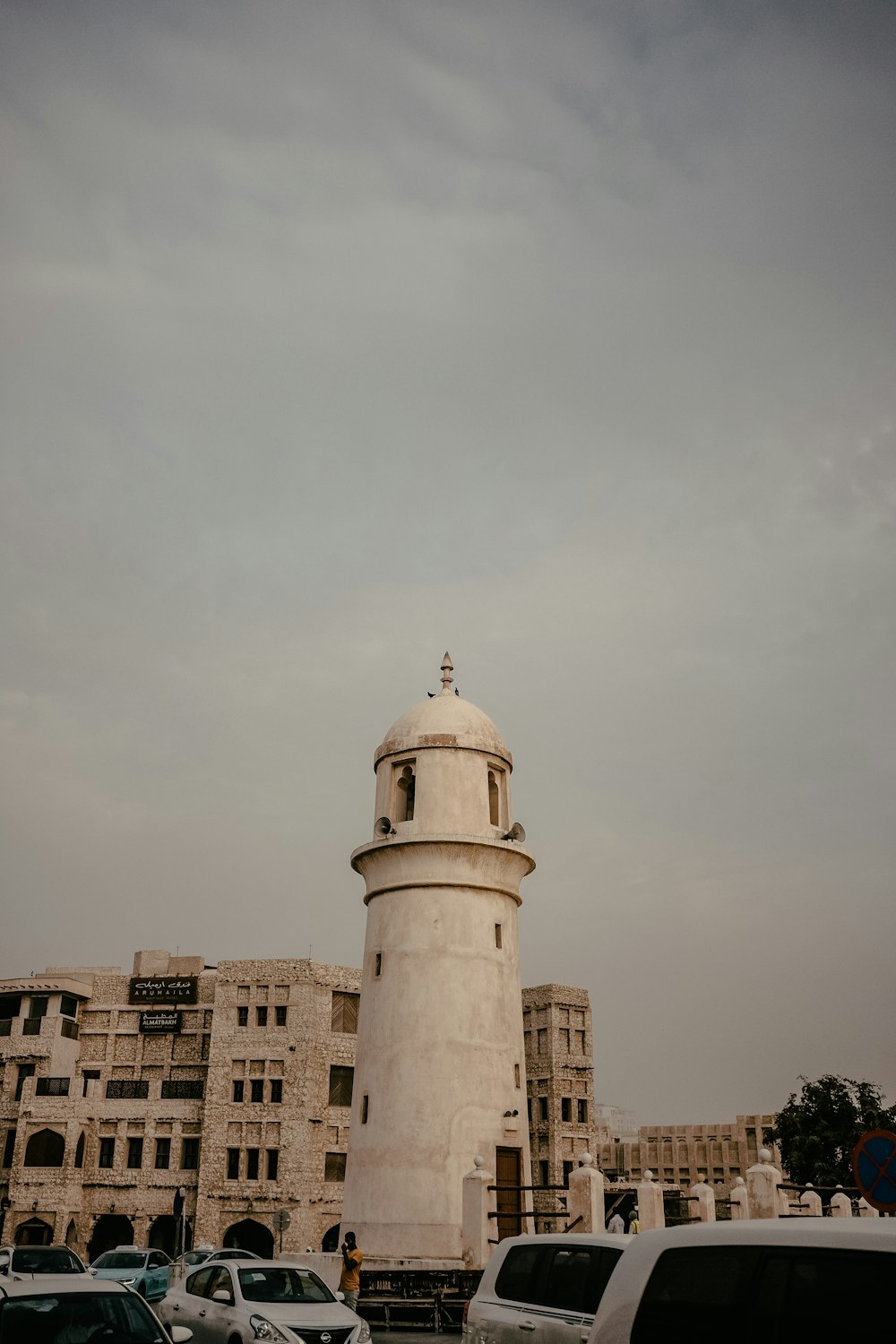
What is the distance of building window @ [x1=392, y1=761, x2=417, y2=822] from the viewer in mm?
24656

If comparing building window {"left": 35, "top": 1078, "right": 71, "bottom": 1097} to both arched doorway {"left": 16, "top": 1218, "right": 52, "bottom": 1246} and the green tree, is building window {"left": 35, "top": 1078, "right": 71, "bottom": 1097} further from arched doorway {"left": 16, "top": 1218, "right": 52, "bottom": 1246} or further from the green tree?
the green tree

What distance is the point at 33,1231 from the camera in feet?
183

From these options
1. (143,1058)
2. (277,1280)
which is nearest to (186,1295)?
(277,1280)

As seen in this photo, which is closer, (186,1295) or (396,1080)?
(186,1295)

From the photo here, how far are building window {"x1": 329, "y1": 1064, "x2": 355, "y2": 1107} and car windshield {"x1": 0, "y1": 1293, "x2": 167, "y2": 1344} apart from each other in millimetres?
50087

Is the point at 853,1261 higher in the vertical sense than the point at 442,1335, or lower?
higher

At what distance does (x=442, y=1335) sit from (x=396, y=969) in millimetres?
6565

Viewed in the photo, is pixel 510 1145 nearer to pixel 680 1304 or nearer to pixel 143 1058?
pixel 680 1304

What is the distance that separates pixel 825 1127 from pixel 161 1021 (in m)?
34.6

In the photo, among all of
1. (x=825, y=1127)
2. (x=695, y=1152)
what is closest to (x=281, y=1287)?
(x=825, y=1127)

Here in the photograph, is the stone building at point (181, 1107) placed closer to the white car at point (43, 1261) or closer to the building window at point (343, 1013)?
the building window at point (343, 1013)

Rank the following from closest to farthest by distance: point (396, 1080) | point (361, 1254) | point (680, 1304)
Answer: point (680, 1304) → point (361, 1254) → point (396, 1080)

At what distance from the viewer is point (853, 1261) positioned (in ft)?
15.8

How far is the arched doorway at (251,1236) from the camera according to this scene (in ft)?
181
